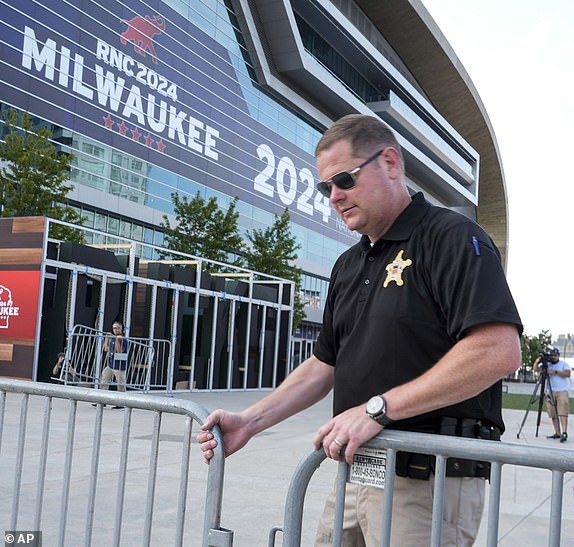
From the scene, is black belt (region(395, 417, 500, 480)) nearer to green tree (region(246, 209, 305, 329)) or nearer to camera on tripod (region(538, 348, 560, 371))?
camera on tripod (region(538, 348, 560, 371))

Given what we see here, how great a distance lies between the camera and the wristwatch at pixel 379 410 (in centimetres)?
188

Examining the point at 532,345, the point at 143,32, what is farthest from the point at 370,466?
the point at 532,345

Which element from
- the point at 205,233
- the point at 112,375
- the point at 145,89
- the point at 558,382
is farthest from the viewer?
the point at 145,89

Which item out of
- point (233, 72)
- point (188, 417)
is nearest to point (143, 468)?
point (188, 417)

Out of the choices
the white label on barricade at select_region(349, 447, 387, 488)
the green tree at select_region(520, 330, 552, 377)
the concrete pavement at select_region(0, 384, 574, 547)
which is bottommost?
the concrete pavement at select_region(0, 384, 574, 547)

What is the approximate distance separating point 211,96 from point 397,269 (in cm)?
3569

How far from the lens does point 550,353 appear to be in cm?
1184

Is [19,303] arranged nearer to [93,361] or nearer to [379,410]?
[93,361]

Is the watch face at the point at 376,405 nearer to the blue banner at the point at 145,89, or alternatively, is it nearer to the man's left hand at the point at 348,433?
the man's left hand at the point at 348,433

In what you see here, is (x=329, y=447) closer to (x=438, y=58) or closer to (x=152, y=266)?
(x=152, y=266)

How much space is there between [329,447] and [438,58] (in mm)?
67632

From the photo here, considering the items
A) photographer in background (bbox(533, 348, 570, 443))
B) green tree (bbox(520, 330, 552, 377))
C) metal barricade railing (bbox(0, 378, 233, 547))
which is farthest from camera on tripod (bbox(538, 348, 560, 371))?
green tree (bbox(520, 330, 552, 377))

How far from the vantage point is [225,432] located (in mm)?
2336

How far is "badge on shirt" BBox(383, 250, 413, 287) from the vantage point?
209cm
